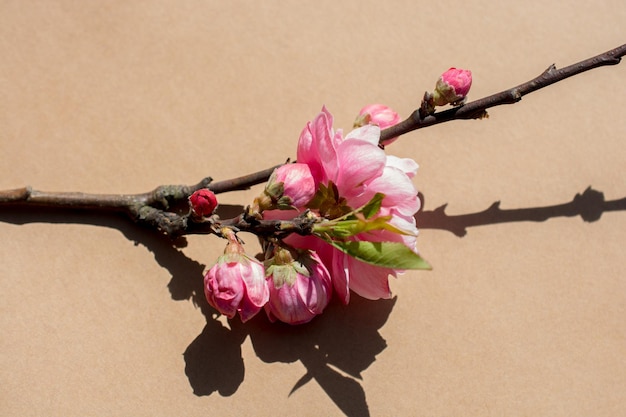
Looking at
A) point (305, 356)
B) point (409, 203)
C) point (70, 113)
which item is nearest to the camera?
point (409, 203)

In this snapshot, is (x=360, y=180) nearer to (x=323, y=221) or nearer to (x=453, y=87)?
(x=323, y=221)

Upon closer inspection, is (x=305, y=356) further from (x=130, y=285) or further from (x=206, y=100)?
(x=206, y=100)

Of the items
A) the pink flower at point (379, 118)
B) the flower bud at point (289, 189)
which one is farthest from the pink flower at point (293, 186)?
the pink flower at point (379, 118)

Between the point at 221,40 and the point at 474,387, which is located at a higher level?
the point at 221,40

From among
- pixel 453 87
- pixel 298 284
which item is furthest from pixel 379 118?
pixel 298 284

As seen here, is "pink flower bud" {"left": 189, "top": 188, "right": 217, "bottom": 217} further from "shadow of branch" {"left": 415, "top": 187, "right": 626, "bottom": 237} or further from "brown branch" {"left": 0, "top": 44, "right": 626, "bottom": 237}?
"shadow of branch" {"left": 415, "top": 187, "right": 626, "bottom": 237}

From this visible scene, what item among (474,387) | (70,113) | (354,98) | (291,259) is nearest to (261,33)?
(354,98)
